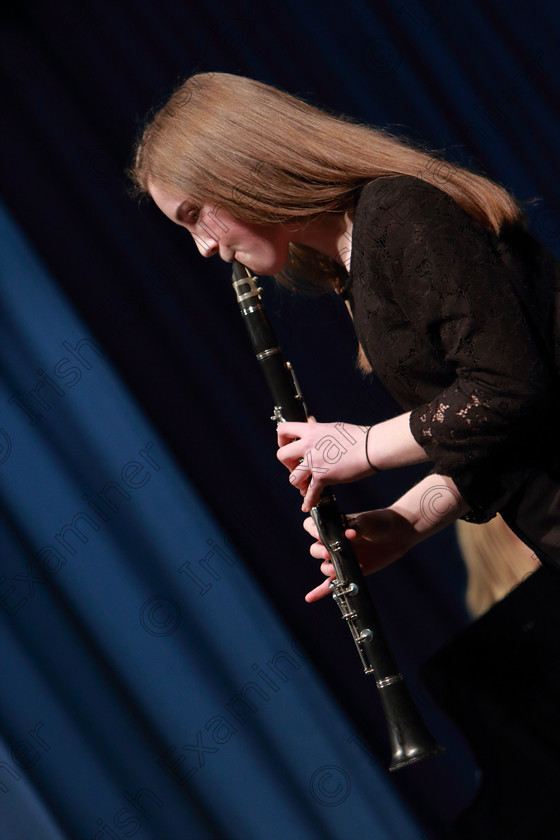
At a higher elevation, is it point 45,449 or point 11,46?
point 11,46

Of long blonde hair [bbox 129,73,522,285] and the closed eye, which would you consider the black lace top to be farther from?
the closed eye

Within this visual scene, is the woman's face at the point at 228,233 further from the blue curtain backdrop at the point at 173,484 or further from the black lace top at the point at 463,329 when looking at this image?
the blue curtain backdrop at the point at 173,484

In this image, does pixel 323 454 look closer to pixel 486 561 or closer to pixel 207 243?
pixel 207 243

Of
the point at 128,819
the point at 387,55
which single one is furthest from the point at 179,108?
the point at 128,819

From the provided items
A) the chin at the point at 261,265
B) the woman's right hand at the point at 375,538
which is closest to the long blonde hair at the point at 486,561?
the woman's right hand at the point at 375,538

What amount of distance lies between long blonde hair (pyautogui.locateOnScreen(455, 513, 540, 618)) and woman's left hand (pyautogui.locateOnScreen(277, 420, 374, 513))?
0.79 meters

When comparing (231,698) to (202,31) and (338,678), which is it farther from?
(202,31)

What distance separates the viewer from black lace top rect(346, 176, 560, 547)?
0.94 m

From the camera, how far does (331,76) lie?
1919 millimetres

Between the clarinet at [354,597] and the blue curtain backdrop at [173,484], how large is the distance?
35 cm

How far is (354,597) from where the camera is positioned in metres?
1.24

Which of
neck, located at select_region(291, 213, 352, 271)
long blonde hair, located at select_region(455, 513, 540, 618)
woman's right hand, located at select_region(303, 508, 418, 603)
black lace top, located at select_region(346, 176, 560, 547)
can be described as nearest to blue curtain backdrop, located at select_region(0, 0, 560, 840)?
long blonde hair, located at select_region(455, 513, 540, 618)

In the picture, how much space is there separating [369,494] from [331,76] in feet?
3.43

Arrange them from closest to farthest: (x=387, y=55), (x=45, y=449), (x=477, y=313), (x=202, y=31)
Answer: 1. (x=477, y=313)
2. (x=45, y=449)
3. (x=202, y=31)
4. (x=387, y=55)
